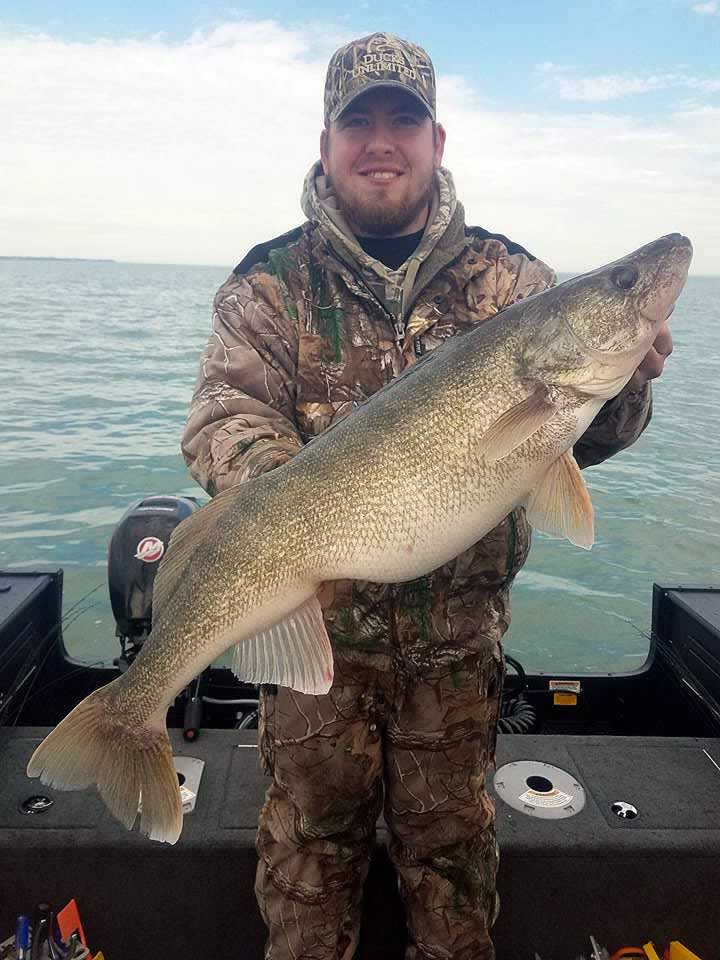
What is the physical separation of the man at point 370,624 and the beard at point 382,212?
0.04ft

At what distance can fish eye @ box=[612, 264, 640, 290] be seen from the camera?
98.3 inches

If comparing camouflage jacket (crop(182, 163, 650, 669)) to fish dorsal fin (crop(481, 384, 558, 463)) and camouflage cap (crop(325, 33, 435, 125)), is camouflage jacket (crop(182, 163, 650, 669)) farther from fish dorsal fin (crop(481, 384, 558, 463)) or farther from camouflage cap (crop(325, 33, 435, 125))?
fish dorsal fin (crop(481, 384, 558, 463))

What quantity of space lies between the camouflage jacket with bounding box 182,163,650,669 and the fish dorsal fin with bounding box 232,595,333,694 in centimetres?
15

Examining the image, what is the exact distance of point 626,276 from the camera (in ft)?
8.21

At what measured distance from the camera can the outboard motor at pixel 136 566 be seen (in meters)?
4.04

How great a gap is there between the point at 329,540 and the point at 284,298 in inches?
45.2

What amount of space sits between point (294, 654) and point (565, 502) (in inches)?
37.6

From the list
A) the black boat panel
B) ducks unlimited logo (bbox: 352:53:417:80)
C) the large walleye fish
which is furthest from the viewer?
ducks unlimited logo (bbox: 352:53:417:80)

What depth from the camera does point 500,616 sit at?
286 cm

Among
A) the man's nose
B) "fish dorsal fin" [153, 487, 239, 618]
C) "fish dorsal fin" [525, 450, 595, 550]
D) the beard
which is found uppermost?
the man's nose

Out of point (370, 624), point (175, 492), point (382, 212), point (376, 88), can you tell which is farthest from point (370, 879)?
point (175, 492)

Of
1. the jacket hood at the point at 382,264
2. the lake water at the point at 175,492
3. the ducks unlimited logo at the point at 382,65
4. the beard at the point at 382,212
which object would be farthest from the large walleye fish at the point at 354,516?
the lake water at the point at 175,492

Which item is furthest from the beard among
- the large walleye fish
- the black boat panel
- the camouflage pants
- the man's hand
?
the black boat panel

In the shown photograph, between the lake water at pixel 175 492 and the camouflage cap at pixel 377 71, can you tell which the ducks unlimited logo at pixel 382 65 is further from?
the lake water at pixel 175 492
